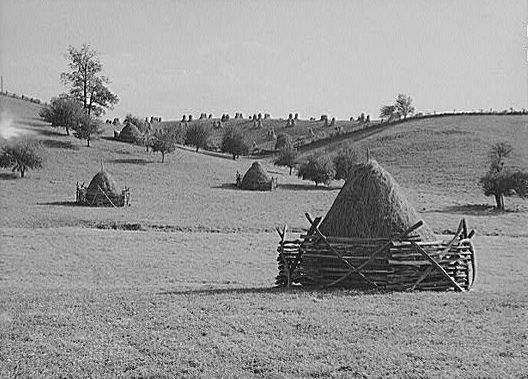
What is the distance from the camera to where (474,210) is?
52.1 m

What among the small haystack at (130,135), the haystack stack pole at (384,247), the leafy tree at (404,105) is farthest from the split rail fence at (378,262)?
the leafy tree at (404,105)

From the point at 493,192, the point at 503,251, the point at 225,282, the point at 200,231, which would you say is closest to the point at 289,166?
the point at 493,192

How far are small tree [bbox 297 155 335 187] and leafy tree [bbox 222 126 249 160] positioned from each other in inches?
809

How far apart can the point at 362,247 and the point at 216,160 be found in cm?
6535

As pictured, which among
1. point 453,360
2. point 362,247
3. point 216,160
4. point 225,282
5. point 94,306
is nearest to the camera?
point 453,360

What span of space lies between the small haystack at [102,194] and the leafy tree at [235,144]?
3952cm

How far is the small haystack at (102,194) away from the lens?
155 feet

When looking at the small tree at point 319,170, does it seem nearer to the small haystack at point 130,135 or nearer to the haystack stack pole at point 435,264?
the small haystack at point 130,135

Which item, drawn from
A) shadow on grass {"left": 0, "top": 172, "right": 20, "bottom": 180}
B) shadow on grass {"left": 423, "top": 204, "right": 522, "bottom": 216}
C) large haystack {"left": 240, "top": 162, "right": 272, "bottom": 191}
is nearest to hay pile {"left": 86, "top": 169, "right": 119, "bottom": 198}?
shadow on grass {"left": 0, "top": 172, "right": 20, "bottom": 180}

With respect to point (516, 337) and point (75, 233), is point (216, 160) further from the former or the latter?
point (516, 337)

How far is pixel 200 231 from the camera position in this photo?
36.0 meters

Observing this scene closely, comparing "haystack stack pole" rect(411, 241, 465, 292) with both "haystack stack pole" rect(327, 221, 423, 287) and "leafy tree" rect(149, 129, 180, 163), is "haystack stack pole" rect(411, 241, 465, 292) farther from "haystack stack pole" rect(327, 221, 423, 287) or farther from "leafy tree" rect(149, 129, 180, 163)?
"leafy tree" rect(149, 129, 180, 163)

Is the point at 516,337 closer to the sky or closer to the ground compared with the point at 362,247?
closer to the ground

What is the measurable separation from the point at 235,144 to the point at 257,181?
26.0 metres
